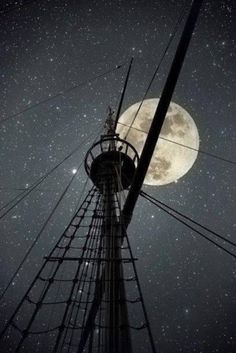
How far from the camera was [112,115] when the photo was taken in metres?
10.8

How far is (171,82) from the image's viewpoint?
5.82 m

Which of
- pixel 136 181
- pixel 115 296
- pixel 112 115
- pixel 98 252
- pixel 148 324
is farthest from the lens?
pixel 112 115

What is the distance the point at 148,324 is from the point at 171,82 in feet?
13.9

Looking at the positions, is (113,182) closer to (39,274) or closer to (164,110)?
(164,110)

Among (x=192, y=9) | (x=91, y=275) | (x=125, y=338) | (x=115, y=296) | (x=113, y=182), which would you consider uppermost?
(x=192, y=9)

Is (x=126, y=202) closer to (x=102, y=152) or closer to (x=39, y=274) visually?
(x=102, y=152)

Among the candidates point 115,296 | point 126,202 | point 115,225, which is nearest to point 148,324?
point 115,296

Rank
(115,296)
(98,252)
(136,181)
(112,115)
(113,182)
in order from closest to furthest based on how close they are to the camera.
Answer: (115,296), (98,252), (136,181), (113,182), (112,115)

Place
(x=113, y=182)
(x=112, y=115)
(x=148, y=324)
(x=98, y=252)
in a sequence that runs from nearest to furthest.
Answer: (x=148, y=324)
(x=98, y=252)
(x=113, y=182)
(x=112, y=115)

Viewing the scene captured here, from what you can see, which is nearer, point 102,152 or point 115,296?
point 115,296

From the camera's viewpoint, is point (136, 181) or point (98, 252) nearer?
point (98, 252)

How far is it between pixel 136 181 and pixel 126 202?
527mm

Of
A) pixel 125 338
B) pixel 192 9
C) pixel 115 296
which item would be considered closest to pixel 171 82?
pixel 192 9

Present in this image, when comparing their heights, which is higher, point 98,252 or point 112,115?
point 112,115
